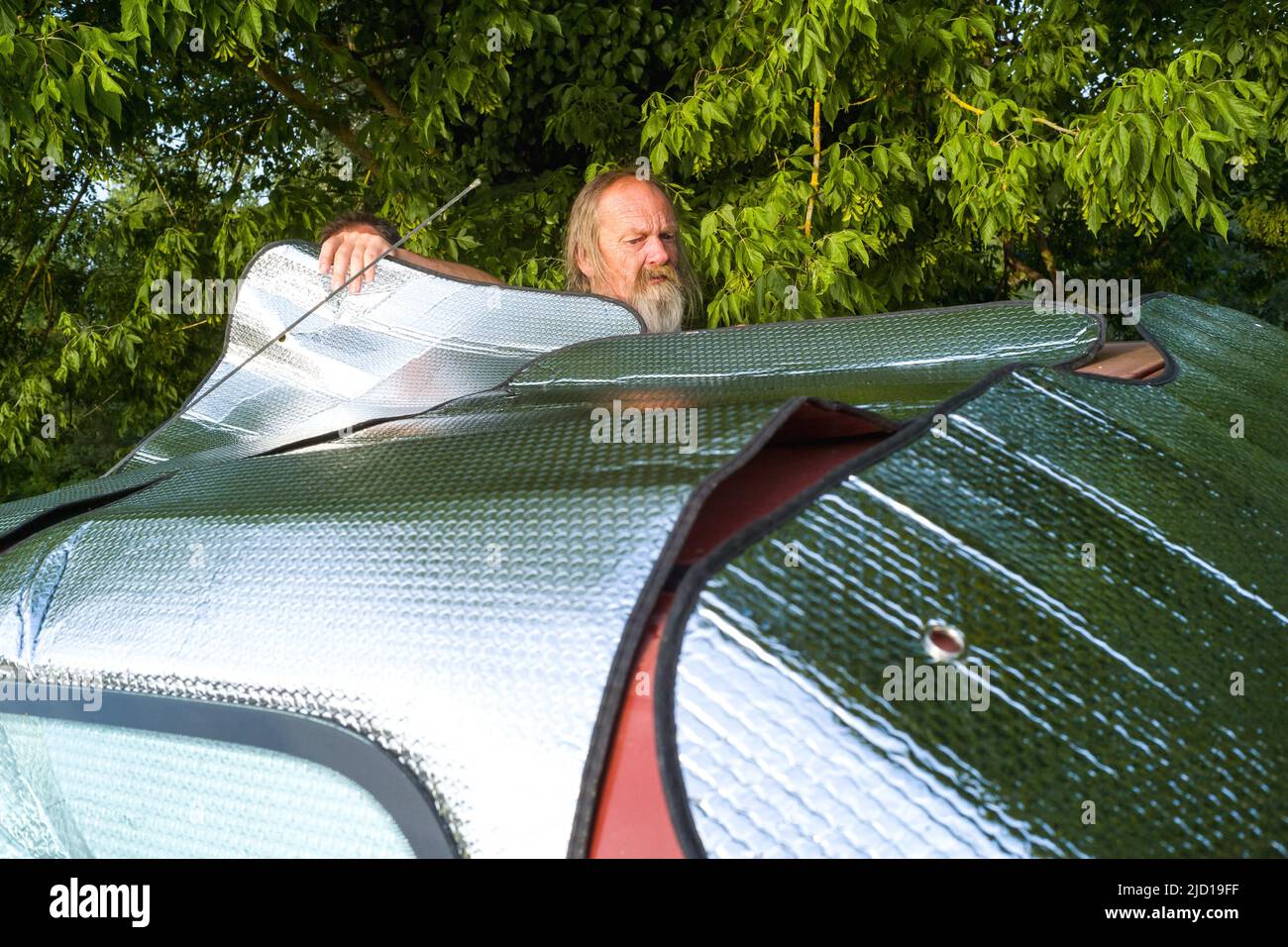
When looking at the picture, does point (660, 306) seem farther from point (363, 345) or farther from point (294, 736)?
point (294, 736)

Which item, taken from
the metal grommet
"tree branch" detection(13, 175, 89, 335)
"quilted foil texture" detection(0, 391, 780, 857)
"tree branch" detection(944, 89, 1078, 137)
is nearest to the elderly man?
"tree branch" detection(944, 89, 1078, 137)

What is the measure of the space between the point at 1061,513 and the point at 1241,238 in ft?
23.6

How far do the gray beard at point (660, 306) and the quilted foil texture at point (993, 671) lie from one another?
2177 millimetres

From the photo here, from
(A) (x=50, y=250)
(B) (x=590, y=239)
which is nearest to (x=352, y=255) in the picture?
(B) (x=590, y=239)

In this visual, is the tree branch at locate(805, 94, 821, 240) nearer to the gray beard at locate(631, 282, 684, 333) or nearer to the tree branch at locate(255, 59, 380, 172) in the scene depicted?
the gray beard at locate(631, 282, 684, 333)

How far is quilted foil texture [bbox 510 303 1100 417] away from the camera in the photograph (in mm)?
1250

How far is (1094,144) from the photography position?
324cm

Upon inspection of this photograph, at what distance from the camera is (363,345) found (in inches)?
71.8

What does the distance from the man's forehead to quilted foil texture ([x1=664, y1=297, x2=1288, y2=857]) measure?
229 cm

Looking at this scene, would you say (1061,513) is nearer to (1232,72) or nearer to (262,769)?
(262,769)

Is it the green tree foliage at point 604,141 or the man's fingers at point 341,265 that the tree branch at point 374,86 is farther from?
the man's fingers at point 341,265

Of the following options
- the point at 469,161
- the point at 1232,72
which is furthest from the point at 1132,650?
the point at 469,161

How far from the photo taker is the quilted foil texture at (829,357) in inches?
49.2

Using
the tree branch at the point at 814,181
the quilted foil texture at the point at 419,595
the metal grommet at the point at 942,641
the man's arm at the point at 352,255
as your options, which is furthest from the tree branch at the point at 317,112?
the metal grommet at the point at 942,641
